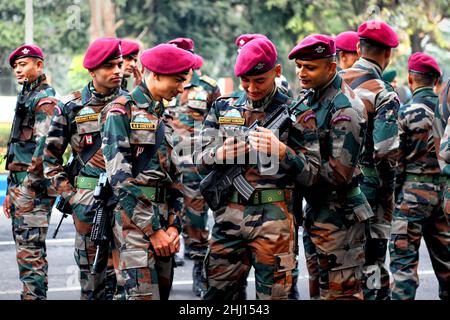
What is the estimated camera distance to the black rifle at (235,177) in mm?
5543

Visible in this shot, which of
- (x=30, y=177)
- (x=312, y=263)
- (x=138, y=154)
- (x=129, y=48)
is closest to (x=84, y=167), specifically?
(x=138, y=154)

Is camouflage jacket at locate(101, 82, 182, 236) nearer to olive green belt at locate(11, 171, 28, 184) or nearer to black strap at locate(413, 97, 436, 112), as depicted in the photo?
olive green belt at locate(11, 171, 28, 184)

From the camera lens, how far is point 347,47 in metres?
7.79

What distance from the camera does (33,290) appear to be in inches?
284

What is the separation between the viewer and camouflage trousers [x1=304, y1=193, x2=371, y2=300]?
19.9ft

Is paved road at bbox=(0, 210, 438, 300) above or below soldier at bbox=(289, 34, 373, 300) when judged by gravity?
below

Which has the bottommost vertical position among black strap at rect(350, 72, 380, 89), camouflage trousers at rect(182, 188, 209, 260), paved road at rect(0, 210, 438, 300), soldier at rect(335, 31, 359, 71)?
paved road at rect(0, 210, 438, 300)

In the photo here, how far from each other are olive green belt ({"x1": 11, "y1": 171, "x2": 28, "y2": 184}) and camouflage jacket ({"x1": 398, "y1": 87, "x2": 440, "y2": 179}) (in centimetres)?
312

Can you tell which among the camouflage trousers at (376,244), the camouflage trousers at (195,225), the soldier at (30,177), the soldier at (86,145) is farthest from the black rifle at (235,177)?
the camouflage trousers at (195,225)

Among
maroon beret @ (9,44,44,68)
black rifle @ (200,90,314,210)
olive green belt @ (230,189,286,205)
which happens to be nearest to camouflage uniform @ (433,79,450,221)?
black rifle @ (200,90,314,210)

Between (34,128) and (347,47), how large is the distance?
2.71 m

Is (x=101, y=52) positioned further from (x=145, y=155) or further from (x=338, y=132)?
(x=338, y=132)

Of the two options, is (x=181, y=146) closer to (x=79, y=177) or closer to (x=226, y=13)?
(x=79, y=177)
